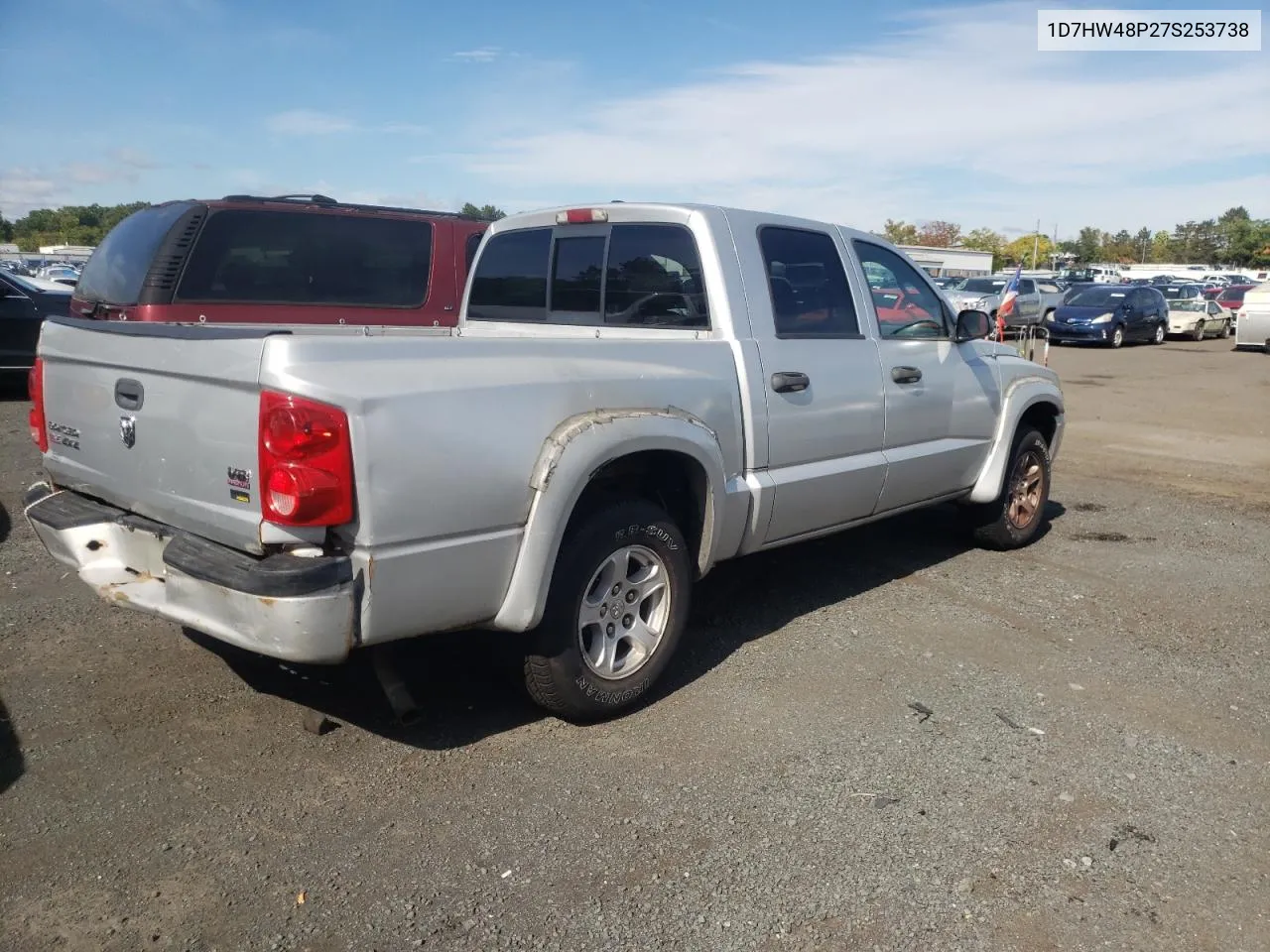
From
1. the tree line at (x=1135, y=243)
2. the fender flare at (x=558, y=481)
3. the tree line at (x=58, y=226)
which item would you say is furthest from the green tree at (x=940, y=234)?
the fender flare at (x=558, y=481)

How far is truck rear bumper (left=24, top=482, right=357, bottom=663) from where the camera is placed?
3.01 m

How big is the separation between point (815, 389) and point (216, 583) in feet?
8.70

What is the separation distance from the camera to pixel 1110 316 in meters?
25.7

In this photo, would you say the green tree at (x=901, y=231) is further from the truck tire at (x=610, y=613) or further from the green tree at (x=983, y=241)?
the truck tire at (x=610, y=613)

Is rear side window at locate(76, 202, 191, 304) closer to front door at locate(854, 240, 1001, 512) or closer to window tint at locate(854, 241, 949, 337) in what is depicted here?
window tint at locate(854, 241, 949, 337)

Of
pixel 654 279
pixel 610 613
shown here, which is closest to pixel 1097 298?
pixel 654 279

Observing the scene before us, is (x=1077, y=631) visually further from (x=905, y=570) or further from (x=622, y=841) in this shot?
(x=622, y=841)

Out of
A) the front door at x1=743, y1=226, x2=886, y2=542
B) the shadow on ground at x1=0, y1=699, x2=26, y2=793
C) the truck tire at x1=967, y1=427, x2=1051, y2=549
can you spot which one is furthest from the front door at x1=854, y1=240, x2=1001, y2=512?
the shadow on ground at x1=0, y1=699, x2=26, y2=793

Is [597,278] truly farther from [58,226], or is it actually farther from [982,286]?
[58,226]

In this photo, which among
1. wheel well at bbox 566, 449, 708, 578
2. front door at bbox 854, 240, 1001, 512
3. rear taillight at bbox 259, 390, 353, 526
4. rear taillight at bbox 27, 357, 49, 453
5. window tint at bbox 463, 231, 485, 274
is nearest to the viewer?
rear taillight at bbox 259, 390, 353, 526

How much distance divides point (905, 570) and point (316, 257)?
4.73 m

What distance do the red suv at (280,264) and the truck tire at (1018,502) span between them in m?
4.37

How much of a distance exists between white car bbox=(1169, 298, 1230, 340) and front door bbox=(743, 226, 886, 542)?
27887 mm

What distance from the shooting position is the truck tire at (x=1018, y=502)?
6.33 m
